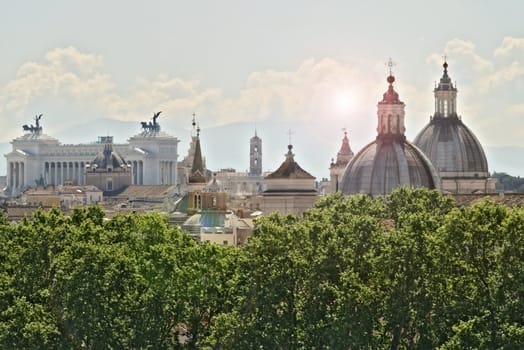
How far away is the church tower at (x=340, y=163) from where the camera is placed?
145 meters

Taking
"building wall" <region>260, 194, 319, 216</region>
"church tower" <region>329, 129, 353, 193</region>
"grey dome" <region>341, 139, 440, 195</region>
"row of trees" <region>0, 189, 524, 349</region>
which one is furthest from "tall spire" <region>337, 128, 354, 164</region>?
"row of trees" <region>0, 189, 524, 349</region>

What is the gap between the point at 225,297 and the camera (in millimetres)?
64812

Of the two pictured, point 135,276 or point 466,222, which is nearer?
point 466,222

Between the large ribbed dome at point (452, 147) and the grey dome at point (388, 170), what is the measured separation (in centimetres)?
2207

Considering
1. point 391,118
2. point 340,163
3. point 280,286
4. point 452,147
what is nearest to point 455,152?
point 452,147

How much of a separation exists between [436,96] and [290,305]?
7121cm

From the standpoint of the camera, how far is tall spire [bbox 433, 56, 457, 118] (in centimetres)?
13000

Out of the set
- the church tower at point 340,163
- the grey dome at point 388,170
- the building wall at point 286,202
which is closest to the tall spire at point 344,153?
the church tower at point 340,163

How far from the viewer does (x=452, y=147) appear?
127m

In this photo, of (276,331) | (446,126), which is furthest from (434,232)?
(446,126)

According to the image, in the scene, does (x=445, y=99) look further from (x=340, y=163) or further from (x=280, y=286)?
(x=280, y=286)

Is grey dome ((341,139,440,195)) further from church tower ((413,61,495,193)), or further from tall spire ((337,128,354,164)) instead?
tall spire ((337,128,354,164))

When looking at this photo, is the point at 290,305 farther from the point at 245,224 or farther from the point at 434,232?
the point at 245,224

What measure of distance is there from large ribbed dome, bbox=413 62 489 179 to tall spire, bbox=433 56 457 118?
7cm
